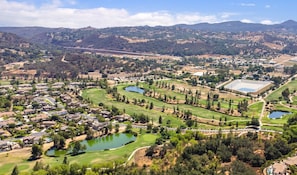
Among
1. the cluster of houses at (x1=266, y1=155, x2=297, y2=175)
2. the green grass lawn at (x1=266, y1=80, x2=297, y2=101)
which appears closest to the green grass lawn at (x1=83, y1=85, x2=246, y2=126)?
the green grass lawn at (x1=266, y1=80, x2=297, y2=101)

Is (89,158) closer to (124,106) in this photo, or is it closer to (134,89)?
(124,106)

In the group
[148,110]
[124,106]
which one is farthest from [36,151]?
[124,106]

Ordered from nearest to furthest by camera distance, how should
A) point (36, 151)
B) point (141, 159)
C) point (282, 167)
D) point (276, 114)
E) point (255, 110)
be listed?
point (282, 167) → point (141, 159) → point (36, 151) → point (276, 114) → point (255, 110)

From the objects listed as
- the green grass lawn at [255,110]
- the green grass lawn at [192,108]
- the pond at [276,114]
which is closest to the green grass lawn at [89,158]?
the green grass lawn at [192,108]

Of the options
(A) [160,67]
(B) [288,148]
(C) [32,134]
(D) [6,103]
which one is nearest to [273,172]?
(B) [288,148]

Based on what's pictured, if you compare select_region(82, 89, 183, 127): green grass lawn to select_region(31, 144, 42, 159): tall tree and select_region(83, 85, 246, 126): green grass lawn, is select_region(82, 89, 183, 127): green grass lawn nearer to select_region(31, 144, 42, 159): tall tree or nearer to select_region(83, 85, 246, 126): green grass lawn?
select_region(83, 85, 246, 126): green grass lawn

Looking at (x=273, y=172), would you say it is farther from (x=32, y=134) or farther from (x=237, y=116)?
(x=32, y=134)
